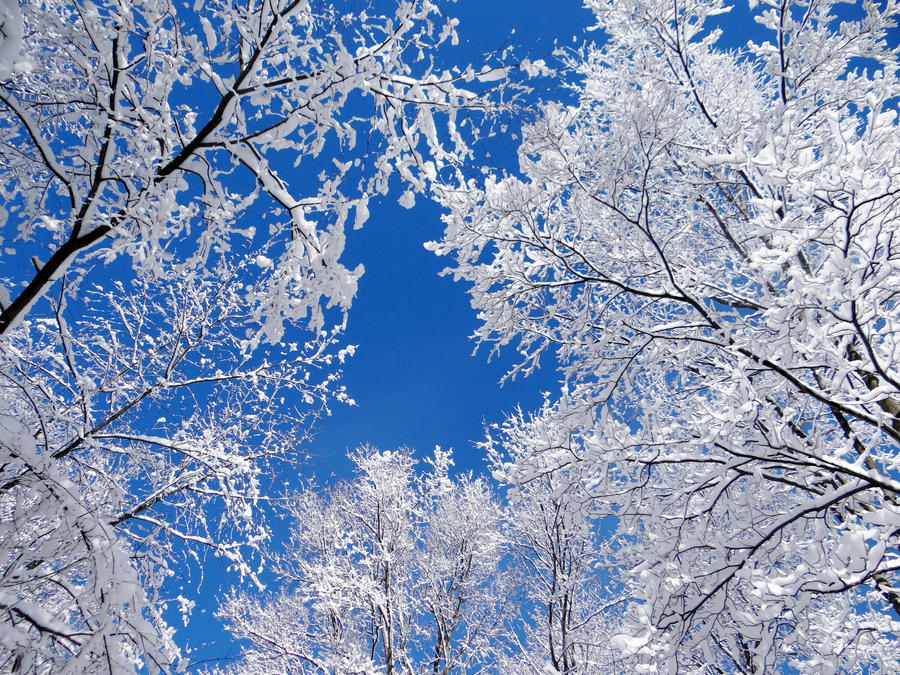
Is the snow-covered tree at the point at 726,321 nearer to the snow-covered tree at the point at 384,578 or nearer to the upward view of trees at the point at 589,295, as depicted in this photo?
the upward view of trees at the point at 589,295

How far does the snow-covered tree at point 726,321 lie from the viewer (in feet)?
7.27

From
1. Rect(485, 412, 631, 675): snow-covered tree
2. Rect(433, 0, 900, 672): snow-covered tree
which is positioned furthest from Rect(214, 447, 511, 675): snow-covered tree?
Rect(433, 0, 900, 672): snow-covered tree

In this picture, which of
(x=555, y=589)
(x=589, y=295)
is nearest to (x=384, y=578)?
(x=555, y=589)

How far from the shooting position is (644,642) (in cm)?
253

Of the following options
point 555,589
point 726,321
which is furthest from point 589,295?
point 555,589

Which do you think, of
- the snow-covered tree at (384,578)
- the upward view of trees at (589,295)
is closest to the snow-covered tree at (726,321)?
the upward view of trees at (589,295)

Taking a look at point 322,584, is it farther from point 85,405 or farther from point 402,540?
point 85,405

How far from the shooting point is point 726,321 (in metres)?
Result: 3.23

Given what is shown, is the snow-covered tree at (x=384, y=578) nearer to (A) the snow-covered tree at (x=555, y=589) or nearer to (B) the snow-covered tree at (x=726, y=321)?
(A) the snow-covered tree at (x=555, y=589)

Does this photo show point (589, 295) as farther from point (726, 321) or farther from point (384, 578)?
point (384, 578)

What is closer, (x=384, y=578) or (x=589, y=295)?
(x=589, y=295)

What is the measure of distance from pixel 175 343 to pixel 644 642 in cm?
511

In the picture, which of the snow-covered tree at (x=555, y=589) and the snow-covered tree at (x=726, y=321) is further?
the snow-covered tree at (x=555, y=589)

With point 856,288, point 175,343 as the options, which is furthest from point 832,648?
point 175,343
